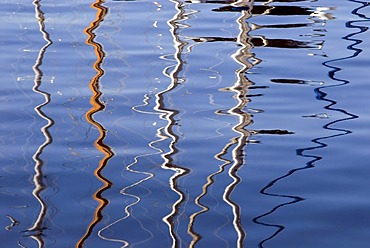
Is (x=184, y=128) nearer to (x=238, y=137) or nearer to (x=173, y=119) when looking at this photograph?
(x=173, y=119)

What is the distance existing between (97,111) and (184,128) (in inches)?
27.8

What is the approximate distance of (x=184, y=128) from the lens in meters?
6.38

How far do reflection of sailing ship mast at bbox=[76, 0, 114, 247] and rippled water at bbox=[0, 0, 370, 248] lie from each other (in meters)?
0.01

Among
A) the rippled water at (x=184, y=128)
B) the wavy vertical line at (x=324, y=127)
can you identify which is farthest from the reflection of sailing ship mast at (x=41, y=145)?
the wavy vertical line at (x=324, y=127)

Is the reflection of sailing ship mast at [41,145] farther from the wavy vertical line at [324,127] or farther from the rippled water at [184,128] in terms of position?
the wavy vertical line at [324,127]

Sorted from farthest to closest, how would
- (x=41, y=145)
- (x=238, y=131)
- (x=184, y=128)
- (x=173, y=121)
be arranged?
(x=173, y=121), (x=184, y=128), (x=238, y=131), (x=41, y=145)

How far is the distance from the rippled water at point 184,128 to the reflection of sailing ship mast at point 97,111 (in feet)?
0.04

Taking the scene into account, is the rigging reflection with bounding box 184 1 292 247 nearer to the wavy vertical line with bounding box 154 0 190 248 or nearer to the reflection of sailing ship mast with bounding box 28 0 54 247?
the wavy vertical line with bounding box 154 0 190 248

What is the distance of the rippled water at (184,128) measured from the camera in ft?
15.8

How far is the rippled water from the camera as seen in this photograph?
4.80m

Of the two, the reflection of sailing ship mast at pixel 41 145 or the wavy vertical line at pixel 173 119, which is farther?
the wavy vertical line at pixel 173 119

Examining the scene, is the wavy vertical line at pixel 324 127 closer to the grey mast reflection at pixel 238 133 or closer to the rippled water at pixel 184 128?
the rippled water at pixel 184 128

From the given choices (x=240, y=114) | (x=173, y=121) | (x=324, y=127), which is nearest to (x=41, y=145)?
(x=173, y=121)

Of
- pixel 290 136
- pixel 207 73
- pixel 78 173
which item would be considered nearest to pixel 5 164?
pixel 78 173
